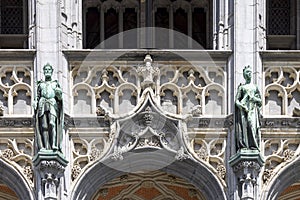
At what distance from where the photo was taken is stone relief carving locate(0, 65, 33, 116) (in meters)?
48.8

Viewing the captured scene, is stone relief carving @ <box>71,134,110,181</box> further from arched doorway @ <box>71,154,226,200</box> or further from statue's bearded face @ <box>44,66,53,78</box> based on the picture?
statue's bearded face @ <box>44,66,53,78</box>

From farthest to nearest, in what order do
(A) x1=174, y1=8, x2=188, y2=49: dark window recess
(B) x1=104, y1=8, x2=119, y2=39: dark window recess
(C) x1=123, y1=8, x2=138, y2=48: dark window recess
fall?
(B) x1=104, y1=8, x2=119, y2=39: dark window recess < (A) x1=174, y1=8, x2=188, y2=49: dark window recess < (C) x1=123, y1=8, x2=138, y2=48: dark window recess

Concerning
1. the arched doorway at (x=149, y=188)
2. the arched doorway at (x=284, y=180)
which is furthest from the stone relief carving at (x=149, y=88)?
the arched doorway at (x=284, y=180)

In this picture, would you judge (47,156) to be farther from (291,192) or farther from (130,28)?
(291,192)

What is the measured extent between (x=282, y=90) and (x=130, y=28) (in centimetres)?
357

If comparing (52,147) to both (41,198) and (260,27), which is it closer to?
(41,198)

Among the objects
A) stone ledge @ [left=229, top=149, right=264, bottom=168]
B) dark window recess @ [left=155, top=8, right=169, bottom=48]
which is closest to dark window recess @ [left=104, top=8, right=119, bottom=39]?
dark window recess @ [left=155, top=8, right=169, bottom=48]

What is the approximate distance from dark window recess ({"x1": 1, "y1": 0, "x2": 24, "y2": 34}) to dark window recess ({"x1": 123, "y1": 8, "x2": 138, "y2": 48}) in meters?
1.87

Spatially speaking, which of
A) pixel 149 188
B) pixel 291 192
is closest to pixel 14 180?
pixel 149 188

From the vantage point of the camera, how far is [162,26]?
51250 mm

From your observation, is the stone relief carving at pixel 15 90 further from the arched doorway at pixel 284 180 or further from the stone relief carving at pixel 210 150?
the arched doorway at pixel 284 180

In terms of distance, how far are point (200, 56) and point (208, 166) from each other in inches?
78.7

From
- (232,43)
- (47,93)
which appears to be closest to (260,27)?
(232,43)

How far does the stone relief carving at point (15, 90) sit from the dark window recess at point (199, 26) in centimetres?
367
